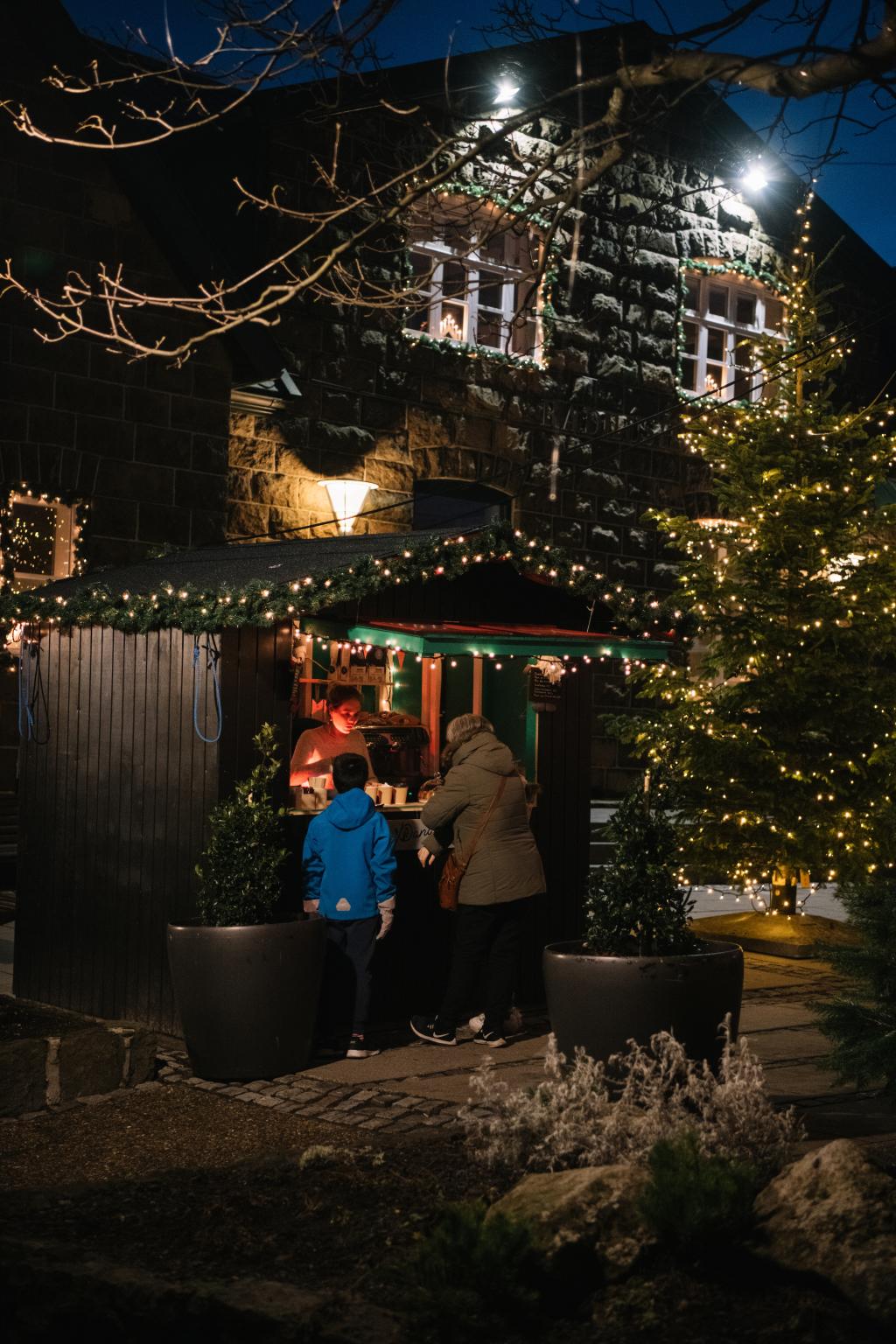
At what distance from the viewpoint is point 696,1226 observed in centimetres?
503

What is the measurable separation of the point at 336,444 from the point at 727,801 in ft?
22.2

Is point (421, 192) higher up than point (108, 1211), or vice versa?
point (421, 192)

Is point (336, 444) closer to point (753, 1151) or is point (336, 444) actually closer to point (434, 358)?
point (434, 358)

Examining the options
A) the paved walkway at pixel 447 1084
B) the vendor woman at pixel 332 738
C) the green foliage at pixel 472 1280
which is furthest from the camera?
the vendor woman at pixel 332 738

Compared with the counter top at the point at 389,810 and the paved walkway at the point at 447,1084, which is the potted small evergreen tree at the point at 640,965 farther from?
the counter top at the point at 389,810

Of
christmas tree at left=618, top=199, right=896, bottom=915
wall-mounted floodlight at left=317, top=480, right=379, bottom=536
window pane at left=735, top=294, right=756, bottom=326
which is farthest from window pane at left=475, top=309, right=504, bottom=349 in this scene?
christmas tree at left=618, top=199, right=896, bottom=915

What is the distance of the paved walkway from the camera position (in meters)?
7.71

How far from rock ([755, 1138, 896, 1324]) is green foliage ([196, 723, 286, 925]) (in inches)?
165

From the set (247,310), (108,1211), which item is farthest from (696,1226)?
(247,310)

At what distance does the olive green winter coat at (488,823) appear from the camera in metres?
9.75

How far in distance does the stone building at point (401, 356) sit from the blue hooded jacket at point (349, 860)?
545 cm

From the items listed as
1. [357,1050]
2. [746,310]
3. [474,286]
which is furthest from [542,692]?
[746,310]

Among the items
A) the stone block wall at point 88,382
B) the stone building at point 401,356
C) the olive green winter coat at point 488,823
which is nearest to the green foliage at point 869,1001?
the olive green winter coat at point 488,823

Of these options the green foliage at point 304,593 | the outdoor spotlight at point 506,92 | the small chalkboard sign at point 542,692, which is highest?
the outdoor spotlight at point 506,92
